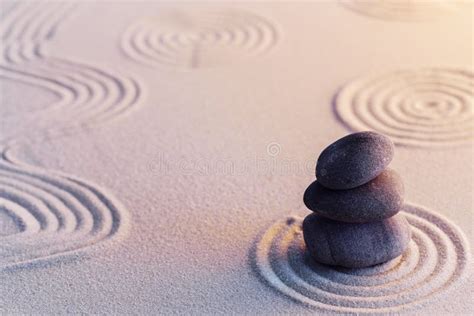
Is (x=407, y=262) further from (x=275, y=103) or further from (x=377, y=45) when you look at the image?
(x=377, y=45)

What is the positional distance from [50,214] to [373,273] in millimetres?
998

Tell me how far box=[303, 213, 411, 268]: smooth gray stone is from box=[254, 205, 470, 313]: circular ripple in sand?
4 centimetres

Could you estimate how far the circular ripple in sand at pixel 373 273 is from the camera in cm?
195

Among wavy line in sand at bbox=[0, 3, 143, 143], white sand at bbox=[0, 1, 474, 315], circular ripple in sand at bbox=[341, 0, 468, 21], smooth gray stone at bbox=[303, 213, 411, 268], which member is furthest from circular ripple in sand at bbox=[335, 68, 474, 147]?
wavy line in sand at bbox=[0, 3, 143, 143]

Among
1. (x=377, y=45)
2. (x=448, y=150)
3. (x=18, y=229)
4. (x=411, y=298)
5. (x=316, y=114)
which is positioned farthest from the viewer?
(x=377, y=45)

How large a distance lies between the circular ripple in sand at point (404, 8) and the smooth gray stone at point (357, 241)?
1784 mm

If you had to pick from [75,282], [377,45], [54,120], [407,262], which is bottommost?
[75,282]

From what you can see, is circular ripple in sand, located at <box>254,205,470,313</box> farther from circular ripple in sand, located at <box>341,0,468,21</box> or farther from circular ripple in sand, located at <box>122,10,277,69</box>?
circular ripple in sand, located at <box>341,0,468,21</box>

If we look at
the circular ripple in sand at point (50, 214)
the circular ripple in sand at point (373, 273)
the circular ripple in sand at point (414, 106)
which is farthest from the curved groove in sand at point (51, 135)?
the circular ripple in sand at point (414, 106)

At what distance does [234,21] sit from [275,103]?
85 cm

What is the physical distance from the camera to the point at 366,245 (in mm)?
1991

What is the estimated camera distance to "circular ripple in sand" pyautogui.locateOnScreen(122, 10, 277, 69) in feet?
11.0

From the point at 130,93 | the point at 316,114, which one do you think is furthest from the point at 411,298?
the point at 130,93

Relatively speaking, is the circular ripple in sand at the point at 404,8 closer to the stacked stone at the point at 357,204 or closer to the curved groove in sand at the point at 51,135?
the curved groove in sand at the point at 51,135
